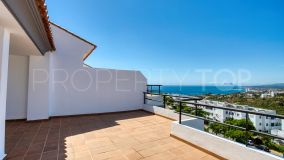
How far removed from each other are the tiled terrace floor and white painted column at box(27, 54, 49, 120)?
510 millimetres

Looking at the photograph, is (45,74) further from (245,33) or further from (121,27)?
(245,33)

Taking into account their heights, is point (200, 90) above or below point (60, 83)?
below

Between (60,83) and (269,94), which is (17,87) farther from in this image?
(269,94)

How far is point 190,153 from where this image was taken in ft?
8.46

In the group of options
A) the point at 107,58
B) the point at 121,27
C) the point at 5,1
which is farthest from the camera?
the point at 107,58

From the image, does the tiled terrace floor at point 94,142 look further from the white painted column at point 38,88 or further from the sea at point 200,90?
the sea at point 200,90

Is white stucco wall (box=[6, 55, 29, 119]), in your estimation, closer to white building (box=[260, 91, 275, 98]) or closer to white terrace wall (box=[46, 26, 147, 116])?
white terrace wall (box=[46, 26, 147, 116])

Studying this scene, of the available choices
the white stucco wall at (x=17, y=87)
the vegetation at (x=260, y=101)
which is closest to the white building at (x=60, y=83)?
the white stucco wall at (x=17, y=87)

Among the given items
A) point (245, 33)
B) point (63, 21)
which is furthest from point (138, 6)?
point (245, 33)

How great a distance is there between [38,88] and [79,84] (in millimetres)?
1306

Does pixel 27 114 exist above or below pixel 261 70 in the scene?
below

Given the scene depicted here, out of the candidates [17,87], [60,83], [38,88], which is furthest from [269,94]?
[17,87]

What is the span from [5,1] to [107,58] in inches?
444

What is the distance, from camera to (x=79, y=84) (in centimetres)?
549
